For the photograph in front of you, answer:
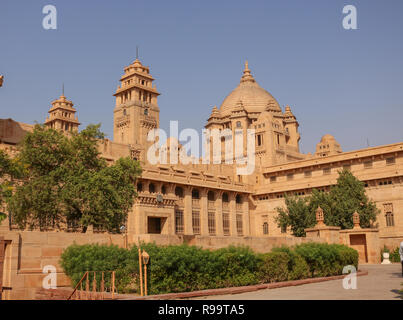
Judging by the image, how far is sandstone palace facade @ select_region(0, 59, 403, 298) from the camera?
47375 mm

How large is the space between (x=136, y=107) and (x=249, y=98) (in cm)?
2697

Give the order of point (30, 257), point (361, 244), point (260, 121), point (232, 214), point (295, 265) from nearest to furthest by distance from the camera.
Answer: point (30, 257)
point (295, 265)
point (361, 244)
point (232, 214)
point (260, 121)

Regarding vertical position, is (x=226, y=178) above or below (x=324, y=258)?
above

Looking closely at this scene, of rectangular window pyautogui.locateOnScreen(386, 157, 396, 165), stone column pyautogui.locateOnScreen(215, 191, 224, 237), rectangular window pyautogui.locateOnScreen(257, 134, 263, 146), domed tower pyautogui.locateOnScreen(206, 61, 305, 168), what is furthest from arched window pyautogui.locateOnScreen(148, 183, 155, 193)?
rectangular window pyautogui.locateOnScreen(257, 134, 263, 146)

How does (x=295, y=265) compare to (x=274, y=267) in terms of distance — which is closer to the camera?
(x=274, y=267)

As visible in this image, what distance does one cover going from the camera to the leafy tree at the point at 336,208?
42.9m

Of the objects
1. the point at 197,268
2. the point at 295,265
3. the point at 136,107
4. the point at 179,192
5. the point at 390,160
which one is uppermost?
the point at 136,107

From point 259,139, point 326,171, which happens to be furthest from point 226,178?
point 259,139

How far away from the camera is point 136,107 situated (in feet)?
265

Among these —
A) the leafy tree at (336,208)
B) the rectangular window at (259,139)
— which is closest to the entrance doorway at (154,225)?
the leafy tree at (336,208)

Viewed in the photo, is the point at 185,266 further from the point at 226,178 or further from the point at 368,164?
the point at 226,178

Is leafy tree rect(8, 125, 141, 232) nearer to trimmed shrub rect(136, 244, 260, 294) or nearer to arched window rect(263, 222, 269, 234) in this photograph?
trimmed shrub rect(136, 244, 260, 294)

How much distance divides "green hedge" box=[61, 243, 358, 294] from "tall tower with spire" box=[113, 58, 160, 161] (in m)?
60.5

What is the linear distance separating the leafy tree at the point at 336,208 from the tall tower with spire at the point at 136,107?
A: 39.8m
